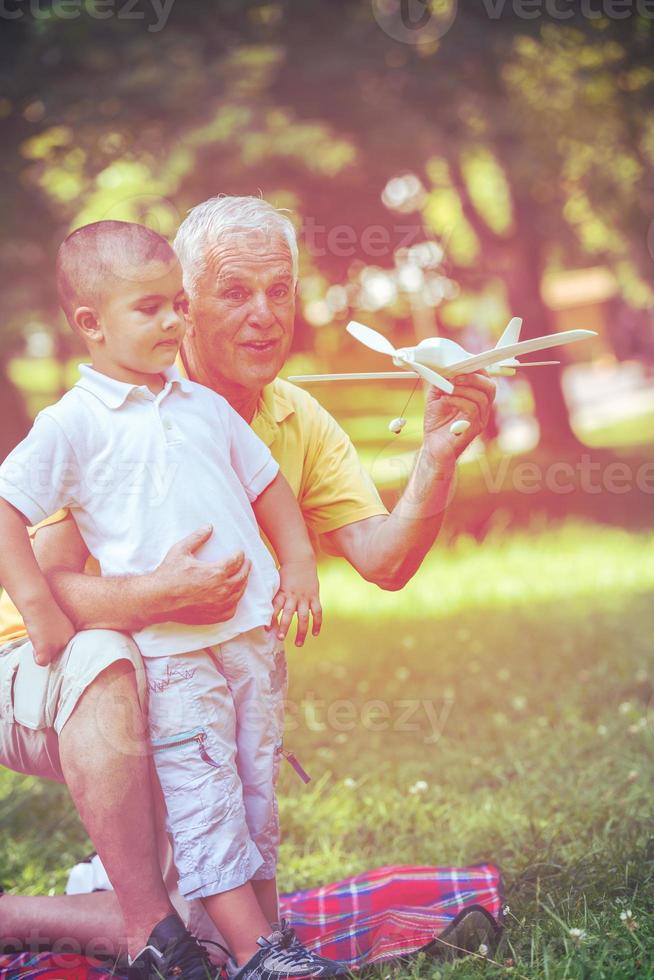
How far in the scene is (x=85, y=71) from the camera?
22.7 feet

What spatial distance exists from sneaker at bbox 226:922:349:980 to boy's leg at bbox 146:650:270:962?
3 cm

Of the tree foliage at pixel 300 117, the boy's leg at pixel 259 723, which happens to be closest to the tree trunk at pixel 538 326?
the tree foliage at pixel 300 117

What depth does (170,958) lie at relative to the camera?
2.23 meters

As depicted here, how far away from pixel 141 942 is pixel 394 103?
7625 millimetres

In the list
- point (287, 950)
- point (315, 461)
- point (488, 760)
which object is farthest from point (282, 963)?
point (488, 760)

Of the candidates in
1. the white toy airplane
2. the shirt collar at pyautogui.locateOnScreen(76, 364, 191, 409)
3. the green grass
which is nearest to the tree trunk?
the green grass

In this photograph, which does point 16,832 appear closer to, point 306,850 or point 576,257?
point 306,850

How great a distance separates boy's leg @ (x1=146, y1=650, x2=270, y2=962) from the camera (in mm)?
2193

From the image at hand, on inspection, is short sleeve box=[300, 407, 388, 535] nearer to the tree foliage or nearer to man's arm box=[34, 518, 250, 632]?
man's arm box=[34, 518, 250, 632]

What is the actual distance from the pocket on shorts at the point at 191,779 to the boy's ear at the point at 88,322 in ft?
2.60

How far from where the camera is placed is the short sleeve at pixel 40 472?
212 cm

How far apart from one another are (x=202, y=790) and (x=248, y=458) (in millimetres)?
681

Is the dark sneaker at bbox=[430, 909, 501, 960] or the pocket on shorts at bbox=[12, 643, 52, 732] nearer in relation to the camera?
the pocket on shorts at bbox=[12, 643, 52, 732]

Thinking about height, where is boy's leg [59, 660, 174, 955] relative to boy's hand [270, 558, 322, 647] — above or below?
below
